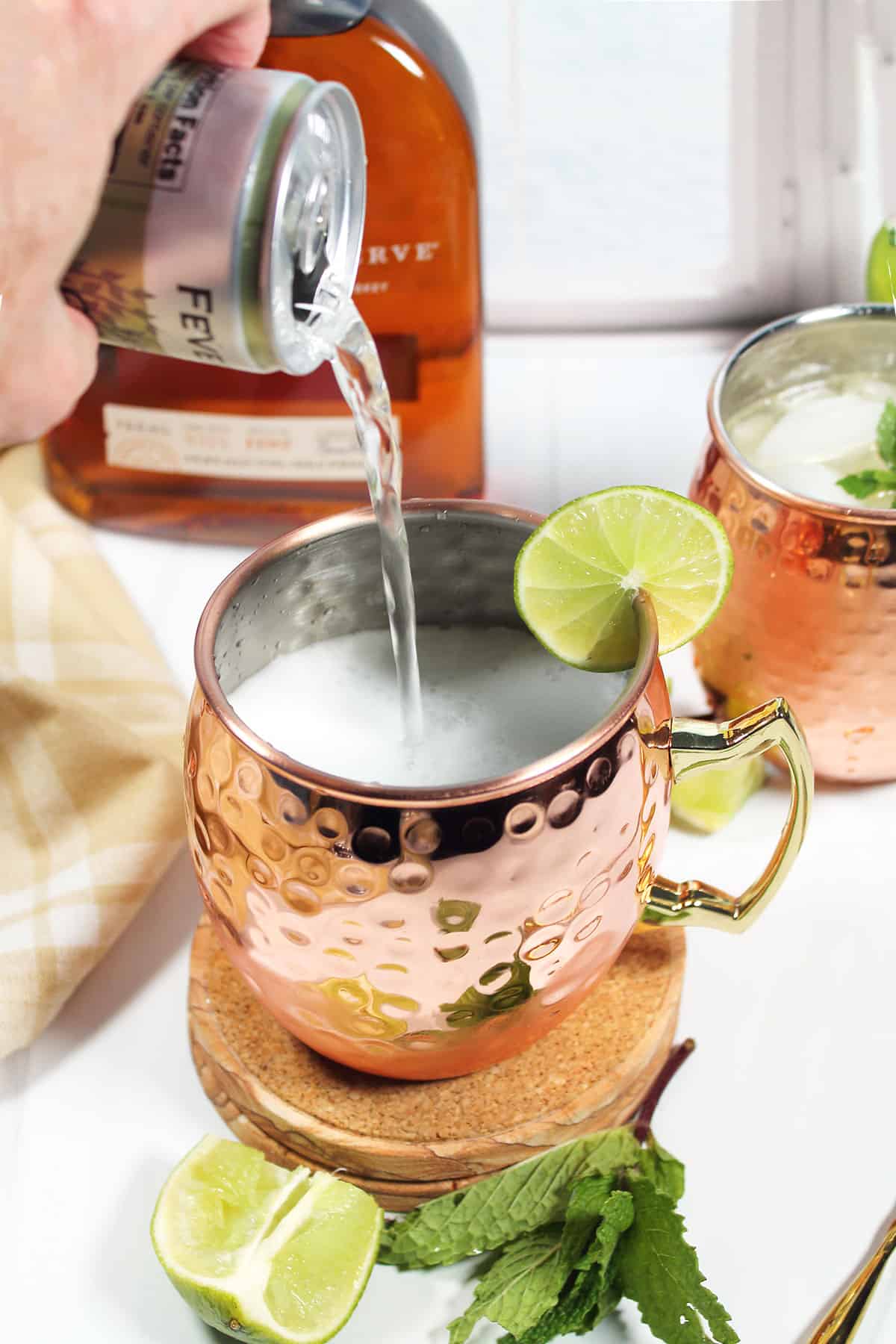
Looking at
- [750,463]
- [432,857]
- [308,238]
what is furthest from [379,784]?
[750,463]

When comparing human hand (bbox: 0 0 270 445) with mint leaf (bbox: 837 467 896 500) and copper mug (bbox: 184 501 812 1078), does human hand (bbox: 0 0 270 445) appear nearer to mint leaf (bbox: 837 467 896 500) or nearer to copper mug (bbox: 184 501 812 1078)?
copper mug (bbox: 184 501 812 1078)

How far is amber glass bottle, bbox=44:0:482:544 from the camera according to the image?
0.90 metres

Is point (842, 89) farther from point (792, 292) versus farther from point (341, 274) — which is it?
point (341, 274)

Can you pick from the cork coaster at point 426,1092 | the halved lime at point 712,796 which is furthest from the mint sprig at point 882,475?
the cork coaster at point 426,1092

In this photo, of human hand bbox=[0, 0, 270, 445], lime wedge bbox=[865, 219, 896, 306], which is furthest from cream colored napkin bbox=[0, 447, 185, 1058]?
lime wedge bbox=[865, 219, 896, 306]

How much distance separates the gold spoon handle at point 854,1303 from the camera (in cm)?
65

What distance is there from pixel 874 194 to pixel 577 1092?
0.86 m

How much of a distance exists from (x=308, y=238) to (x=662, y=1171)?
Answer: 46 centimetres

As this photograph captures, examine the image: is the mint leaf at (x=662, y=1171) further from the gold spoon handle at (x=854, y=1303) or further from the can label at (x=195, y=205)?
the can label at (x=195, y=205)

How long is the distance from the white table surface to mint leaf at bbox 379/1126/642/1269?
0.08ft

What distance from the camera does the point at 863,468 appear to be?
Answer: 0.86 m

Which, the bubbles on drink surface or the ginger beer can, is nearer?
the ginger beer can

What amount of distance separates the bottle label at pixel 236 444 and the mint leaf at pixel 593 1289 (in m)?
0.57

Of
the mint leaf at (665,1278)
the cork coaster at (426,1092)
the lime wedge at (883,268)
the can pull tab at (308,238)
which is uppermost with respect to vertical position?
the can pull tab at (308,238)
